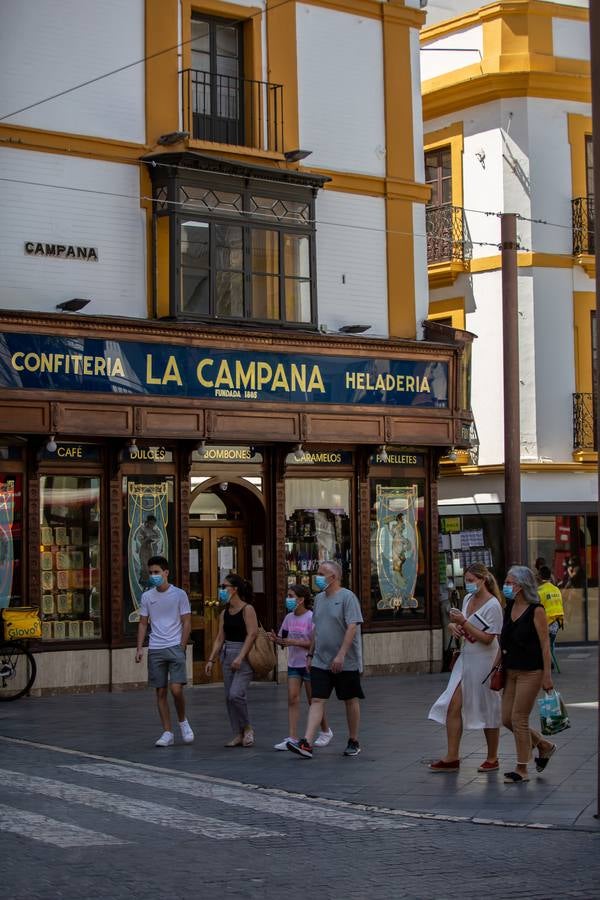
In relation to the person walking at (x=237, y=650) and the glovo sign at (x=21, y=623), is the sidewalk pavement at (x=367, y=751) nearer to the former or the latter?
the person walking at (x=237, y=650)

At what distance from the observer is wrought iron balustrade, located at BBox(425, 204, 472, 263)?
31047 mm

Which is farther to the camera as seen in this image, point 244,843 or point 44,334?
point 44,334

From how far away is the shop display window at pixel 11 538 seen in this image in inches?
812

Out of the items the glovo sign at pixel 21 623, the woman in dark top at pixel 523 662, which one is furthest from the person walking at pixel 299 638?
the glovo sign at pixel 21 623

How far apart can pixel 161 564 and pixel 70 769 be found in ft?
8.74

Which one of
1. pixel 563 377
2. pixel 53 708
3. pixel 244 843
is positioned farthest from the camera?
pixel 563 377

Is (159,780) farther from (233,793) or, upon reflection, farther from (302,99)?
(302,99)

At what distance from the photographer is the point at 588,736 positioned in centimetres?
1585

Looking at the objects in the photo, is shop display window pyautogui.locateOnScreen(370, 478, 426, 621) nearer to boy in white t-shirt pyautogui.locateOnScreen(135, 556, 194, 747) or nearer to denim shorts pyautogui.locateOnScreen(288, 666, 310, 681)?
denim shorts pyautogui.locateOnScreen(288, 666, 310, 681)

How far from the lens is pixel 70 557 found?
21.4 meters

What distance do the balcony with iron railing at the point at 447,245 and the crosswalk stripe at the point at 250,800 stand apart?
18.8 m

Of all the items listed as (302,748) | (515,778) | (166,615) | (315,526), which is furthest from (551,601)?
(515,778)

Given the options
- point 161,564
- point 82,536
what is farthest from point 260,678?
point 161,564

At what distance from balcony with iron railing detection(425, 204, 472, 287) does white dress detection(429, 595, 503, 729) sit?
1825cm
